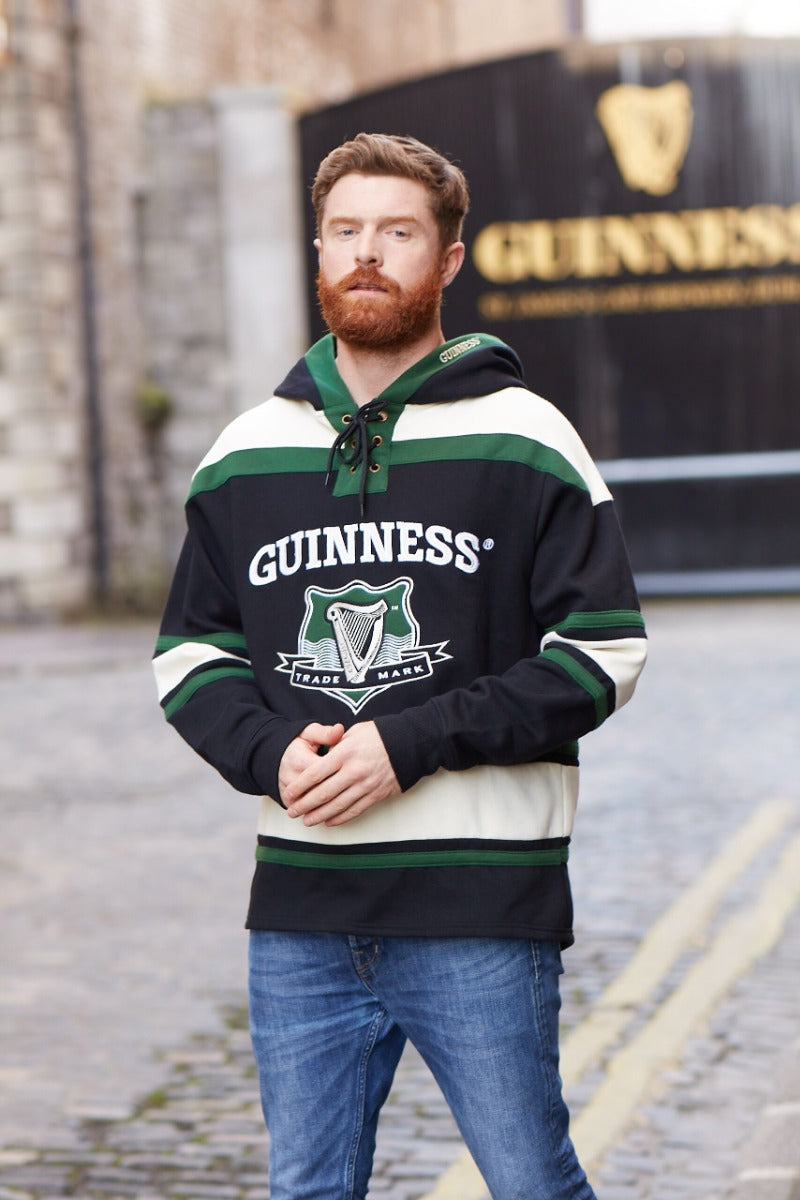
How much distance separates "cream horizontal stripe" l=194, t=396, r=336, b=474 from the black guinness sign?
15.5 meters

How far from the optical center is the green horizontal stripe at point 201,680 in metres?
2.96

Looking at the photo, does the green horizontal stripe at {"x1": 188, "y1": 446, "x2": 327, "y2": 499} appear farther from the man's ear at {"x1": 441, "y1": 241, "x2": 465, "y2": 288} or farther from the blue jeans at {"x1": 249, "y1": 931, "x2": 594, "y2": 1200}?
the blue jeans at {"x1": 249, "y1": 931, "x2": 594, "y2": 1200}

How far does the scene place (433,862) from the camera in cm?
281

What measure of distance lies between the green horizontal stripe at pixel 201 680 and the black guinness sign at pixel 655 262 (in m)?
15.6

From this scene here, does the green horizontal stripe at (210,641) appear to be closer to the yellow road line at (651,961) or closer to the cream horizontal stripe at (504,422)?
the cream horizontal stripe at (504,422)

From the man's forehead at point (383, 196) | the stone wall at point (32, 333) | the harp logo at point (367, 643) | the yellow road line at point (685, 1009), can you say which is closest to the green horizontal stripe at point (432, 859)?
the harp logo at point (367, 643)

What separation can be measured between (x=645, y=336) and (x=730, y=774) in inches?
379

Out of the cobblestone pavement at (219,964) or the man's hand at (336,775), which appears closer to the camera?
the man's hand at (336,775)

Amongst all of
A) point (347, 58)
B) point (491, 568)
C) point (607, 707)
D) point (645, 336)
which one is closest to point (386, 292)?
point (491, 568)

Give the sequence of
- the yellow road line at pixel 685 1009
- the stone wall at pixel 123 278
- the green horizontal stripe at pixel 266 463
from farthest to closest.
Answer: the stone wall at pixel 123 278 → the yellow road line at pixel 685 1009 → the green horizontal stripe at pixel 266 463

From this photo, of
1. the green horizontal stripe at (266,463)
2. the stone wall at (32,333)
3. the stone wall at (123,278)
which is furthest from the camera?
the stone wall at (123,278)

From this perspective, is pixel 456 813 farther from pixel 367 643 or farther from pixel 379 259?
pixel 379 259

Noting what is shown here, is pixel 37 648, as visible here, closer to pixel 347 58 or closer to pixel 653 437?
pixel 653 437

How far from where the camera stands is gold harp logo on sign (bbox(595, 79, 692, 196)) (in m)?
18.3
